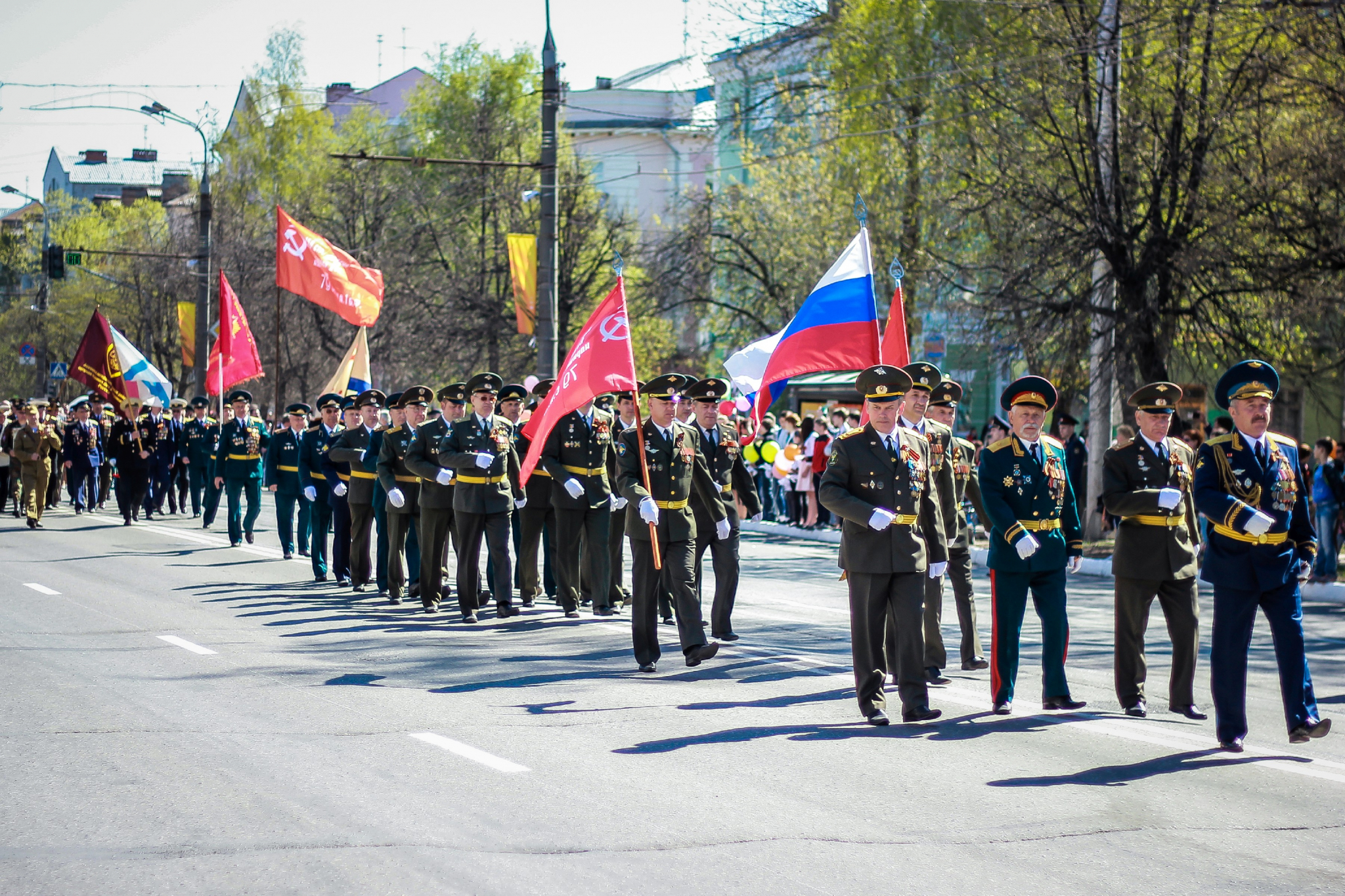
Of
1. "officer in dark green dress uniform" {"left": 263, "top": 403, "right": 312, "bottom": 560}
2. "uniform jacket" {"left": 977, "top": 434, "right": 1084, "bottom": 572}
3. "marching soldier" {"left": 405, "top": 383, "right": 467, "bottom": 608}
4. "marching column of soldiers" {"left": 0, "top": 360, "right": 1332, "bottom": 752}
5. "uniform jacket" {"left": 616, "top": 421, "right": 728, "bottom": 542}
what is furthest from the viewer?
"officer in dark green dress uniform" {"left": 263, "top": 403, "right": 312, "bottom": 560}

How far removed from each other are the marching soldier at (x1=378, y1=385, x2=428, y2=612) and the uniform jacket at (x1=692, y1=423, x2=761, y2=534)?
3.38 metres

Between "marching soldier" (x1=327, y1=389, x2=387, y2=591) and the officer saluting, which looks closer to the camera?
the officer saluting

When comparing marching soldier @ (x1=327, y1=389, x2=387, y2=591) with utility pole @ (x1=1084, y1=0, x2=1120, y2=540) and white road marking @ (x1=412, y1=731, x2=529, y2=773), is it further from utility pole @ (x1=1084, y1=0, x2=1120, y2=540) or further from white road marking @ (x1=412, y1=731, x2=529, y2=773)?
utility pole @ (x1=1084, y1=0, x2=1120, y2=540)

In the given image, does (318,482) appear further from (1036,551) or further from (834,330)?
(1036,551)

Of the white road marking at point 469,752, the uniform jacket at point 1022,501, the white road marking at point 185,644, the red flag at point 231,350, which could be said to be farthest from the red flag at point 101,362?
the uniform jacket at point 1022,501

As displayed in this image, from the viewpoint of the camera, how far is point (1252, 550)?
7.71m

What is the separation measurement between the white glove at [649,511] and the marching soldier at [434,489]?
143 inches

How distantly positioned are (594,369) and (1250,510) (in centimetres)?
500

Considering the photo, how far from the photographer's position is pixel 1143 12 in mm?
20031

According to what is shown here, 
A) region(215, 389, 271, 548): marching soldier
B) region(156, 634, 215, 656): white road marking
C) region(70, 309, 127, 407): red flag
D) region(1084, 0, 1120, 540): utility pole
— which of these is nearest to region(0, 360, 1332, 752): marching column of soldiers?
region(156, 634, 215, 656): white road marking

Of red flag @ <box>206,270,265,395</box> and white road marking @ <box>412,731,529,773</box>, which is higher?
red flag @ <box>206,270,265,395</box>

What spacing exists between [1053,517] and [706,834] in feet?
11.5

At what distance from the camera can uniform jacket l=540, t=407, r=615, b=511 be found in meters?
13.1

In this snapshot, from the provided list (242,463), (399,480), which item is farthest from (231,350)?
(399,480)
